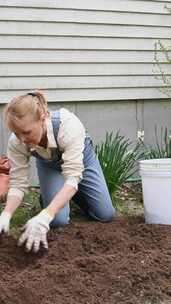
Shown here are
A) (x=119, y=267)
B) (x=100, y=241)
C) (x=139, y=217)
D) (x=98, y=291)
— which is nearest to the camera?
(x=98, y=291)

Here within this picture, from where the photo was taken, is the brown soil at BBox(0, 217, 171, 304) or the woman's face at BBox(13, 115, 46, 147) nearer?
the brown soil at BBox(0, 217, 171, 304)

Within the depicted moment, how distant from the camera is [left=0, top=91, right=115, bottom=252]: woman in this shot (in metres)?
3.78

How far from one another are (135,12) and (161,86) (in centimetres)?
80

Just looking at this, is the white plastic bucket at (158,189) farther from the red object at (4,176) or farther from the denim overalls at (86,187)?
the red object at (4,176)

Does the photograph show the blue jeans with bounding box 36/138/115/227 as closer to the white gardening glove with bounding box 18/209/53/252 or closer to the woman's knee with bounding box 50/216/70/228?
the woman's knee with bounding box 50/216/70/228

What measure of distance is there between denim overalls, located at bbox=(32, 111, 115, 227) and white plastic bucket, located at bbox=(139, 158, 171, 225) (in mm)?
298

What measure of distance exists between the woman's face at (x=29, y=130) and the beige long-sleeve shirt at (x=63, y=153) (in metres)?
0.18

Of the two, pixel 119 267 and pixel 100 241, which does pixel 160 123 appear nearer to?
pixel 100 241

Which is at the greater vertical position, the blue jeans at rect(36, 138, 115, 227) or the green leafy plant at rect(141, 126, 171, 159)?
the green leafy plant at rect(141, 126, 171, 159)

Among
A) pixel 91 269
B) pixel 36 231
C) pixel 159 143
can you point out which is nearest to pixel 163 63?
pixel 159 143

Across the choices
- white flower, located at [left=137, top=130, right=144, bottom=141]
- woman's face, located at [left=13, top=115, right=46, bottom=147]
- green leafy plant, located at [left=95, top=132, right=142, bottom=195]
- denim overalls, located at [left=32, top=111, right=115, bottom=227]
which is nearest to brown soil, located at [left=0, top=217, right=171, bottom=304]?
denim overalls, located at [left=32, top=111, right=115, bottom=227]

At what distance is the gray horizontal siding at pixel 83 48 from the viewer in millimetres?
5930

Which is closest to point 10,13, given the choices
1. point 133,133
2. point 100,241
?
point 133,133

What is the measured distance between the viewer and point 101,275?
3.45 m
